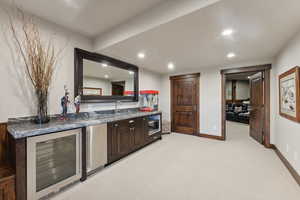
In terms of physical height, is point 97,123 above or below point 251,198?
above

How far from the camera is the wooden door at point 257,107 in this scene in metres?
3.45

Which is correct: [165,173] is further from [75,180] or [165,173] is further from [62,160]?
[62,160]

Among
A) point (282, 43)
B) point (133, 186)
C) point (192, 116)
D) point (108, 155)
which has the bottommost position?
point (133, 186)

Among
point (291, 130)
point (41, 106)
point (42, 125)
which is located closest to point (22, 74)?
point (41, 106)

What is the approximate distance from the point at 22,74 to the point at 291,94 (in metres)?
4.14

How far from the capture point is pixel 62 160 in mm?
1762

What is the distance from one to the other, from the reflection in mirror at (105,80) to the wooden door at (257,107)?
3.56 meters

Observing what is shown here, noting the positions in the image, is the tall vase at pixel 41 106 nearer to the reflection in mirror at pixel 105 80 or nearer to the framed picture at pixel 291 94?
the reflection in mirror at pixel 105 80

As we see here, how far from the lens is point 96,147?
2.08 metres

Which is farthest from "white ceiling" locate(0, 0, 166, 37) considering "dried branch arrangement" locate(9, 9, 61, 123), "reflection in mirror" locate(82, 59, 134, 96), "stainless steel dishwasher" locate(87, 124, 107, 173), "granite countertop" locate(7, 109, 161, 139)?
"stainless steel dishwasher" locate(87, 124, 107, 173)

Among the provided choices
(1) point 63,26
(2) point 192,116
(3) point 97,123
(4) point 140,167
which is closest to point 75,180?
(3) point 97,123

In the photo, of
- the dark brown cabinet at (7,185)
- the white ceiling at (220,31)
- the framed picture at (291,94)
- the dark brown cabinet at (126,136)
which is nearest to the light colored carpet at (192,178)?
the dark brown cabinet at (126,136)

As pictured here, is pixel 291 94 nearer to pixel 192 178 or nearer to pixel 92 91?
pixel 192 178

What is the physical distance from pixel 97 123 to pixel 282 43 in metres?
3.57
